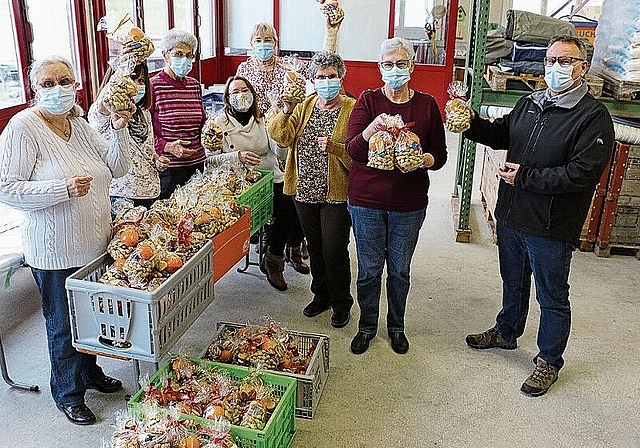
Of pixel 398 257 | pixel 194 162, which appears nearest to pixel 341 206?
pixel 398 257

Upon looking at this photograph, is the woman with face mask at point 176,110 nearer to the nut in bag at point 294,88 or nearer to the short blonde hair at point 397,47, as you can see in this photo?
the nut in bag at point 294,88

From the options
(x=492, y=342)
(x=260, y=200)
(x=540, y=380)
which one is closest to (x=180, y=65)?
(x=260, y=200)

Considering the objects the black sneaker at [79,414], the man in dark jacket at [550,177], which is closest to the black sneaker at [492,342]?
the man in dark jacket at [550,177]

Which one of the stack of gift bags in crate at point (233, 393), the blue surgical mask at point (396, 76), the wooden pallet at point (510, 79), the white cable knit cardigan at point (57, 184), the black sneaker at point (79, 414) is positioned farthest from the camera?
the wooden pallet at point (510, 79)

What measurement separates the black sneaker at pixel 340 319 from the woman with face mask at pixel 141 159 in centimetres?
115

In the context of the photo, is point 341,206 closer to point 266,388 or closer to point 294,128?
point 294,128

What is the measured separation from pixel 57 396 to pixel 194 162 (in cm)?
143

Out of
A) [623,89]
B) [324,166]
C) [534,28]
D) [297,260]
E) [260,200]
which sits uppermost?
[534,28]

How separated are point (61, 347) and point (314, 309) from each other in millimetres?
1434

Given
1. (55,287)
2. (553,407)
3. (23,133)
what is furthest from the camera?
(553,407)

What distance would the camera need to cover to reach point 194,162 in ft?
11.0

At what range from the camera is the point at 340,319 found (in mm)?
3275

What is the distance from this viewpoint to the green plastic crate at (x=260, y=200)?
3.08 metres

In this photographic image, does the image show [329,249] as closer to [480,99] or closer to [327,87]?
[327,87]
